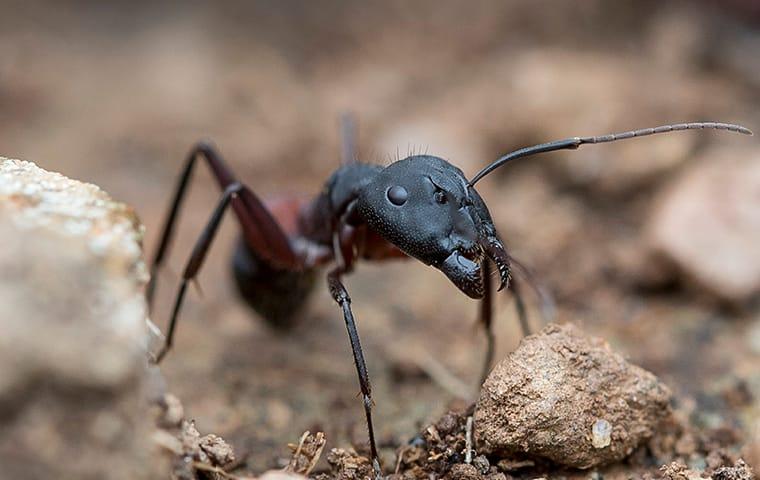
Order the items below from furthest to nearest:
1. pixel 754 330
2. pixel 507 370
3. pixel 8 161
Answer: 1. pixel 754 330
2. pixel 507 370
3. pixel 8 161

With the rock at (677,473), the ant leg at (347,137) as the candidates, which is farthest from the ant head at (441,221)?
the ant leg at (347,137)

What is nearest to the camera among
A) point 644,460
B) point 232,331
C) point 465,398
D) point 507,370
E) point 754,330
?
point 507,370

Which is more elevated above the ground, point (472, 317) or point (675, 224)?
point (675, 224)

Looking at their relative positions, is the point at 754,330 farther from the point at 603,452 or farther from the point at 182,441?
the point at 182,441

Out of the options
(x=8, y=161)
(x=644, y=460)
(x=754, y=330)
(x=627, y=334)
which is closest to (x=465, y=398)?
(x=644, y=460)

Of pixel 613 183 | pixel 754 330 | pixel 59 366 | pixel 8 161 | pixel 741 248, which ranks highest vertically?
pixel 613 183

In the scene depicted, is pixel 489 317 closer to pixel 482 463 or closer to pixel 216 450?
pixel 482 463

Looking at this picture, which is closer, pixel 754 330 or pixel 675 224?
pixel 754 330
